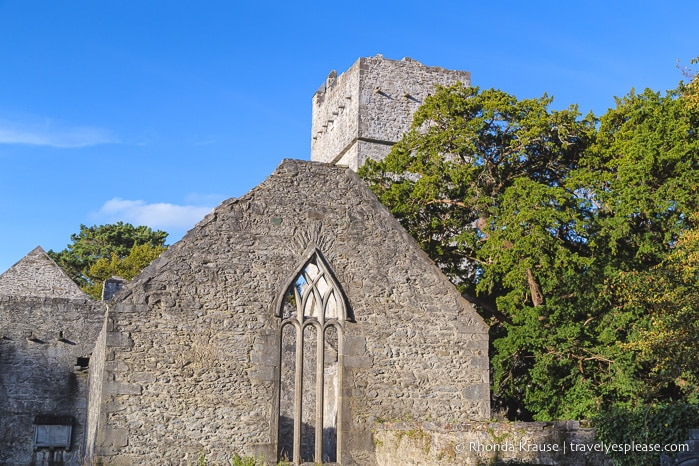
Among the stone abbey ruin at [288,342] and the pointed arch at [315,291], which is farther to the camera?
the pointed arch at [315,291]

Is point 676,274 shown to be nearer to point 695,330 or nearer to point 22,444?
point 695,330

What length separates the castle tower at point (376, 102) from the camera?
33.8 metres

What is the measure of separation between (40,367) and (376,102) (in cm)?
1821

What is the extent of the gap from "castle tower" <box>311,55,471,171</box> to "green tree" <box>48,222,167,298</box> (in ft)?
41.1

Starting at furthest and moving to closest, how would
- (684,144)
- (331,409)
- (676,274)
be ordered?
(331,409) → (684,144) → (676,274)

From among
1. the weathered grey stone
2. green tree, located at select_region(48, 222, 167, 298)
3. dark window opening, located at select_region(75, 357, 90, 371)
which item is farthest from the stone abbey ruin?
green tree, located at select_region(48, 222, 167, 298)

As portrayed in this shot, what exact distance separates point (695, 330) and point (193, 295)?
8.28m

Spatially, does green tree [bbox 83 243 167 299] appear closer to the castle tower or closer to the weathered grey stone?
the castle tower

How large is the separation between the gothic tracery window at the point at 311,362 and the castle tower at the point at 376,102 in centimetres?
1524

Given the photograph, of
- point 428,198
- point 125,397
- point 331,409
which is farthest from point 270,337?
point 428,198

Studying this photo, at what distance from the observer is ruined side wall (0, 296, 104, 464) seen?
19.3 meters

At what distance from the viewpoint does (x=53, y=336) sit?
65.9ft

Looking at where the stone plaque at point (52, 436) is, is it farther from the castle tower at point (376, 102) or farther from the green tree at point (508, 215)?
the castle tower at point (376, 102)

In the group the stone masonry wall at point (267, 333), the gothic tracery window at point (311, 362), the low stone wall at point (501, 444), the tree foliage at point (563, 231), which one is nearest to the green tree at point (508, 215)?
the tree foliage at point (563, 231)
